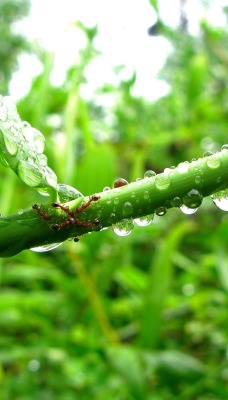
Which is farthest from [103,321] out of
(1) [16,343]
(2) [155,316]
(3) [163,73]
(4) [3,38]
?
(4) [3,38]

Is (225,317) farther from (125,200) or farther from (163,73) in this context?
(163,73)

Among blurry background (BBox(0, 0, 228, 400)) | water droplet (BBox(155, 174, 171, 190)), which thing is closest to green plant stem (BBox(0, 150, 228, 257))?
water droplet (BBox(155, 174, 171, 190))

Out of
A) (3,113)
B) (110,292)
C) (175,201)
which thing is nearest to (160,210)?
(175,201)

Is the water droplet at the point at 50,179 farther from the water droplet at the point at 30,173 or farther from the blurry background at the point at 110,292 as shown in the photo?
the blurry background at the point at 110,292

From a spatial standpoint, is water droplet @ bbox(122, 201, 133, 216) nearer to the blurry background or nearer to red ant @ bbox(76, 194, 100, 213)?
red ant @ bbox(76, 194, 100, 213)

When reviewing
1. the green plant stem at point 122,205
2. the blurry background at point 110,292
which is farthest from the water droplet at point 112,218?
the blurry background at point 110,292
